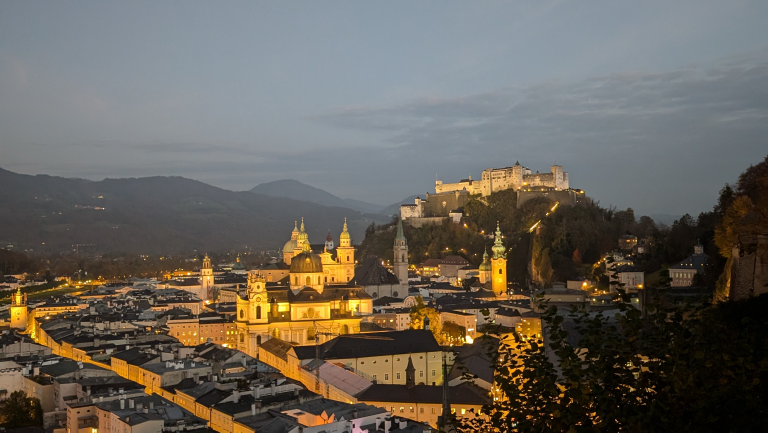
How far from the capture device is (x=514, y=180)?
85000 millimetres

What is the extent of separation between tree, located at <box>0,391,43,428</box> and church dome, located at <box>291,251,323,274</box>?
2139cm

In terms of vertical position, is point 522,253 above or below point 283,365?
above

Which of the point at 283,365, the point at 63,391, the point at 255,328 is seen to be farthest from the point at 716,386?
the point at 255,328

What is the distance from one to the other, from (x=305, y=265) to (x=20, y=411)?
74.9ft

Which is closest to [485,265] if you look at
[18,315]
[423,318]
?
[423,318]

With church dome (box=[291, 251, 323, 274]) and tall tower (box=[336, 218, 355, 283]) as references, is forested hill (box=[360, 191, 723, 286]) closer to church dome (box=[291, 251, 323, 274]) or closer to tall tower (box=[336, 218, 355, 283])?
tall tower (box=[336, 218, 355, 283])

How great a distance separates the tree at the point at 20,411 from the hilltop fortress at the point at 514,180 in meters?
60.8

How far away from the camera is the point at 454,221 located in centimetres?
8581

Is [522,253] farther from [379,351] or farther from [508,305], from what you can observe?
[379,351]

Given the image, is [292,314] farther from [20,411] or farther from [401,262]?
[401,262]

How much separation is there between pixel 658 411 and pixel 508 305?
48.1 meters

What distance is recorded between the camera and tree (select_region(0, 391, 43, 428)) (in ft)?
98.2

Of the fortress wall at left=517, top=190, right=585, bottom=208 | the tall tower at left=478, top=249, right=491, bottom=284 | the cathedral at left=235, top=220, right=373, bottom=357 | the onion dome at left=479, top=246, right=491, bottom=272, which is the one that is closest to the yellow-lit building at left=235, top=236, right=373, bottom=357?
the cathedral at left=235, top=220, right=373, bottom=357

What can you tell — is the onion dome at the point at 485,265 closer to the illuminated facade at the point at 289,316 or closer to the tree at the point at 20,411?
the illuminated facade at the point at 289,316
